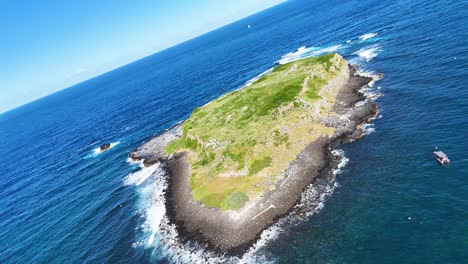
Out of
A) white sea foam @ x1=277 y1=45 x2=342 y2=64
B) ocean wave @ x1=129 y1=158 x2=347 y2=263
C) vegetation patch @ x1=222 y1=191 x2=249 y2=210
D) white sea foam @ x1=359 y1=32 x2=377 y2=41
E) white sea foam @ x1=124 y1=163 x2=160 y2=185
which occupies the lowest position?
ocean wave @ x1=129 y1=158 x2=347 y2=263

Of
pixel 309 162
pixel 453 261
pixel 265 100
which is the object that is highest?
pixel 265 100

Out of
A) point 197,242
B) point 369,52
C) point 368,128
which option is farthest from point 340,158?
point 369,52

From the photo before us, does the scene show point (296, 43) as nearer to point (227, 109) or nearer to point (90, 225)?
point (227, 109)

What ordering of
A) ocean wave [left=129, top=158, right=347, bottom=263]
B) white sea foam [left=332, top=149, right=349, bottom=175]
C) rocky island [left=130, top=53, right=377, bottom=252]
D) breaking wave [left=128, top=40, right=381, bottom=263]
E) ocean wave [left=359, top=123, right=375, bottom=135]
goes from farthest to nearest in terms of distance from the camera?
ocean wave [left=359, top=123, right=375, bottom=135] → white sea foam [left=332, top=149, right=349, bottom=175] → rocky island [left=130, top=53, right=377, bottom=252] → breaking wave [left=128, top=40, right=381, bottom=263] → ocean wave [left=129, top=158, right=347, bottom=263]

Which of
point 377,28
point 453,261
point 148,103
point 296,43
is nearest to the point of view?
point 453,261

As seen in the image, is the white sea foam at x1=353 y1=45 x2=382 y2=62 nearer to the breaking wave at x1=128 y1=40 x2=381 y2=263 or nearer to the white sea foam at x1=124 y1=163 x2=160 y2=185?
the breaking wave at x1=128 y1=40 x2=381 y2=263

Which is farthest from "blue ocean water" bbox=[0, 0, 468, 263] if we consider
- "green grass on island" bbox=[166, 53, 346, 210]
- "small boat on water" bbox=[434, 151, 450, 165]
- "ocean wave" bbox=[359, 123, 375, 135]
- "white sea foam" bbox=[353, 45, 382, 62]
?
"green grass on island" bbox=[166, 53, 346, 210]

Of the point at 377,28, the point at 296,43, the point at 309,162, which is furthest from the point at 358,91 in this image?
the point at 296,43

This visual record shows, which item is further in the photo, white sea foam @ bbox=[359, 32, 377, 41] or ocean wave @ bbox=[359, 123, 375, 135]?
white sea foam @ bbox=[359, 32, 377, 41]
